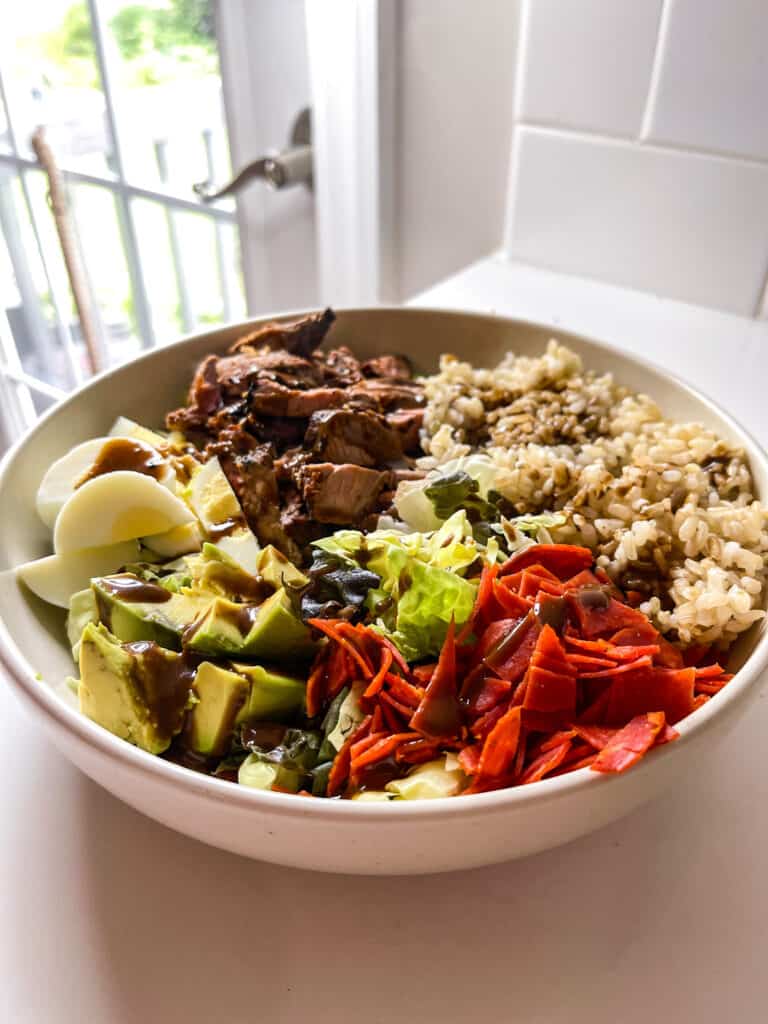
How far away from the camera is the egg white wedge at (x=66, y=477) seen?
0.83m

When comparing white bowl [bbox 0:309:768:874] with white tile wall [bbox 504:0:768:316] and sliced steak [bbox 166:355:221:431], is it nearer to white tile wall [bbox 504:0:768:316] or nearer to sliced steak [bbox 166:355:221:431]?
sliced steak [bbox 166:355:221:431]

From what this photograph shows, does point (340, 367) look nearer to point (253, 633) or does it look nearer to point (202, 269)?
point (253, 633)

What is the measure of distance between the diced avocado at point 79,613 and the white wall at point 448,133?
1114 millimetres

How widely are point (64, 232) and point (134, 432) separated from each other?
3.72 ft

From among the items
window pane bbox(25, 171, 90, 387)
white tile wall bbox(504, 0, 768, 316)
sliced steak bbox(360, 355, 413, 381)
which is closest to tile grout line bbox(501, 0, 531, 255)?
white tile wall bbox(504, 0, 768, 316)

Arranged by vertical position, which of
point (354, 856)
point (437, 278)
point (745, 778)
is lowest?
point (437, 278)

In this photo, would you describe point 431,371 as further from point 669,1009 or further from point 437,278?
point 669,1009

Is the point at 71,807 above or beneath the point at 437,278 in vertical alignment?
above

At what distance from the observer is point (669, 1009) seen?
22.0 inches

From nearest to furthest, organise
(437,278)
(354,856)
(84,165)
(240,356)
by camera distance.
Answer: (354,856)
(240,356)
(437,278)
(84,165)

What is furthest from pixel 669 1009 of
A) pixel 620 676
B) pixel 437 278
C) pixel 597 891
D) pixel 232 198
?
pixel 232 198

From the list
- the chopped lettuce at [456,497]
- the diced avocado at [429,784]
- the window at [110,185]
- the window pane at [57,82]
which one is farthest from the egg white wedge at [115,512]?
the window pane at [57,82]

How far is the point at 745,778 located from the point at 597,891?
17 centimetres

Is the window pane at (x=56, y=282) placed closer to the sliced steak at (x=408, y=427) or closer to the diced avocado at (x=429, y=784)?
the sliced steak at (x=408, y=427)
